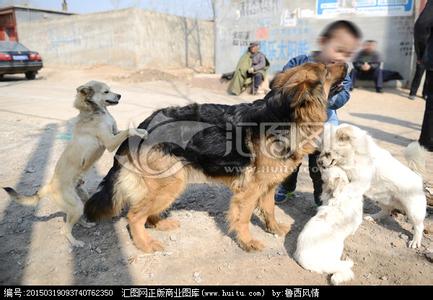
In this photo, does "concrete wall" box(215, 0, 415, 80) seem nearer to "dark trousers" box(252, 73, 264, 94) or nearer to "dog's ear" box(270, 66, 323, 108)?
"dark trousers" box(252, 73, 264, 94)

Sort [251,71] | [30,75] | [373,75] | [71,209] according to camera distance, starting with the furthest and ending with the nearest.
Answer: [30,75] < [373,75] < [251,71] < [71,209]

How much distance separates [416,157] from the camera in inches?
141

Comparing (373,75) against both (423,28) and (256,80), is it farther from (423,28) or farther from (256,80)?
(423,28)

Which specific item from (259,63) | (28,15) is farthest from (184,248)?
(28,15)

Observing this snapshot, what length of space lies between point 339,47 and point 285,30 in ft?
43.0

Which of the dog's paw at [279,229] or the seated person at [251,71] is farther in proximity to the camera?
the seated person at [251,71]

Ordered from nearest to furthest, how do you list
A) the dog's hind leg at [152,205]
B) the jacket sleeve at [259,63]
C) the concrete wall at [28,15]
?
the dog's hind leg at [152,205] → the jacket sleeve at [259,63] → the concrete wall at [28,15]

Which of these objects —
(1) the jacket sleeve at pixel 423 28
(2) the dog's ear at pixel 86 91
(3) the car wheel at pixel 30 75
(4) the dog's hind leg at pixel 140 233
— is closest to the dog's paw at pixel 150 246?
(4) the dog's hind leg at pixel 140 233

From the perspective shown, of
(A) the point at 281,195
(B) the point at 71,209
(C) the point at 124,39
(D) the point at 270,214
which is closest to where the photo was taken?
(B) the point at 71,209

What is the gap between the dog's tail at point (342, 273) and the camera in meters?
2.81

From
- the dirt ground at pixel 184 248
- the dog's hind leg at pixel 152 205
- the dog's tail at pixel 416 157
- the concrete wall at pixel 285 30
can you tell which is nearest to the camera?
the dirt ground at pixel 184 248

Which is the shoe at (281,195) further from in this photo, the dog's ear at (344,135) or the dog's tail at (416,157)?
the dog's tail at (416,157)

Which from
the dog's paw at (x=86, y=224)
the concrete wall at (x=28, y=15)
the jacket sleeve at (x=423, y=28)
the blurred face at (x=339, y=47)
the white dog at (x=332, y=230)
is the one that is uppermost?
the concrete wall at (x=28, y=15)

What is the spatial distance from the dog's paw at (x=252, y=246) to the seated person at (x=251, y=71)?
9815 millimetres
